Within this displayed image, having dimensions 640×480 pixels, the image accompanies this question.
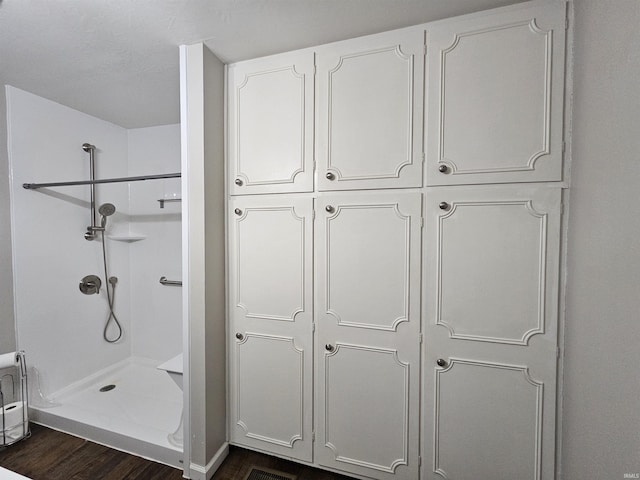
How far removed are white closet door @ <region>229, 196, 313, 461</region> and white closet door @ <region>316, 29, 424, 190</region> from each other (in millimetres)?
315

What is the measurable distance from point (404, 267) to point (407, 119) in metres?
0.72

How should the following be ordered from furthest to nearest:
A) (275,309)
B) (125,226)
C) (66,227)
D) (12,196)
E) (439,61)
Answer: (125,226) < (66,227) < (12,196) < (275,309) < (439,61)

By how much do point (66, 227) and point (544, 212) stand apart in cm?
319

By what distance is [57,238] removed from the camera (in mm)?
2221

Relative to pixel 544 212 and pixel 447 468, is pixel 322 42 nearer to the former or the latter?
pixel 544 212

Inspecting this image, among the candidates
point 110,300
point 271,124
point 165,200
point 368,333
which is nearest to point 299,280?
point 368,333

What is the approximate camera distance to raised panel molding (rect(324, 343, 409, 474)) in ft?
4.62

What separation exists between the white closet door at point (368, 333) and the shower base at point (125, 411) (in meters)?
1.01

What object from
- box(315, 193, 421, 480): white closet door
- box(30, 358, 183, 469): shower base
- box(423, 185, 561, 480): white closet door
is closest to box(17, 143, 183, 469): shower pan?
Result: box(30, 358, 183, 469): shower base

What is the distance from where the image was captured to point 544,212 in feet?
3.95

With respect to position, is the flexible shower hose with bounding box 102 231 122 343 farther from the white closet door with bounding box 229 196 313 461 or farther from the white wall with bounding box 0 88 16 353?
the white closet door with bounding box 229 196 313 461

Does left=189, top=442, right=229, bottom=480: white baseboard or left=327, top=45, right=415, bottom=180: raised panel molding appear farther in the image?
left=189, top=442, right=229, bottom=480: white baseboard

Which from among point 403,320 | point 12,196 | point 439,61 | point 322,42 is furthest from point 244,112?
point 12,196

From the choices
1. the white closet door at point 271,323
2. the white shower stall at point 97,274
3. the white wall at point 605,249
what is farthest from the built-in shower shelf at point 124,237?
the white wall at point 605,249
